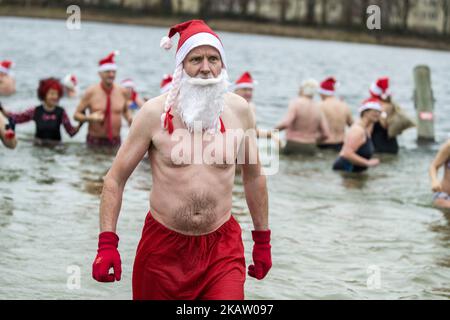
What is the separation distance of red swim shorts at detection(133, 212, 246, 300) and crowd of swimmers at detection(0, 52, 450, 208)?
5.77 metres

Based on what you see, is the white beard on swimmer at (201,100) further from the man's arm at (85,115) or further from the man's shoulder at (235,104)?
the man's arm at (85,115)

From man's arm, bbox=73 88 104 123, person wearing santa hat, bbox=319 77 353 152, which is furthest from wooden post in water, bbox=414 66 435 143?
man's arm, bbox=73 88 104 123

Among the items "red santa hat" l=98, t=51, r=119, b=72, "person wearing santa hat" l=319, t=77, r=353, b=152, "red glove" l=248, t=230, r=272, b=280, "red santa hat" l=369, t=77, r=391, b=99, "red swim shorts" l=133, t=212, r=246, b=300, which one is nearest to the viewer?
"red swim shorts" l=133, t=212, r=246, b=300

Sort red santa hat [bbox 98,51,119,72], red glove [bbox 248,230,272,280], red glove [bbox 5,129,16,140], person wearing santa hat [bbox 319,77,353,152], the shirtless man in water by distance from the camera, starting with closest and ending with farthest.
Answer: red glove [bbox 248,230,272,280] → red glove [bbox 5,129,16,140] → the shirtless man in water → red santa hat [bbox 98,51,119,72] → person wearing santa hat [bbox 319,77,353,152]

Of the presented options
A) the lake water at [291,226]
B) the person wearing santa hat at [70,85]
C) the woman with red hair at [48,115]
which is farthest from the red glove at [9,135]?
the person wearing santa hat at [70,85]

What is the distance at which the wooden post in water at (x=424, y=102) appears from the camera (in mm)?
18828

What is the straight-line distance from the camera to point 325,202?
460 inches

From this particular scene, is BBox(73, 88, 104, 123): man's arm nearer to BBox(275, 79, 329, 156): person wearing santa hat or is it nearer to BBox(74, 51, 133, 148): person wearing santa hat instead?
BBox(74, 51, 133, 148): person wearing santa hat

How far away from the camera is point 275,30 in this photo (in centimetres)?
8512

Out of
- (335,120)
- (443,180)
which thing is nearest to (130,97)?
(335,120)

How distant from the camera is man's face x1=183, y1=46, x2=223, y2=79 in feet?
16.8

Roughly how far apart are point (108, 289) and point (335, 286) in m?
1.83

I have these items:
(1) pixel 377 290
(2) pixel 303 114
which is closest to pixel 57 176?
(2) pixel 303 114

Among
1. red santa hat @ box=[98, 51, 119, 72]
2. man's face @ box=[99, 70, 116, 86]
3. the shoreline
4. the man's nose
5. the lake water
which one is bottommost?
the shoreline
